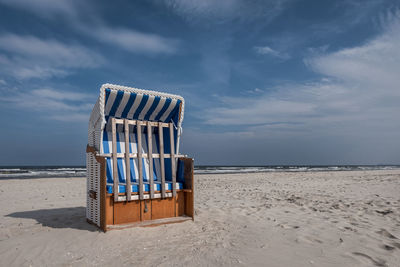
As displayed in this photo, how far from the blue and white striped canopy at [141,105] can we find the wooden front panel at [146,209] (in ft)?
5.17

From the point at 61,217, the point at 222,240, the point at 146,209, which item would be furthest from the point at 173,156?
the point at 61,217

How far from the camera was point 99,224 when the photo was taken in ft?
14.3

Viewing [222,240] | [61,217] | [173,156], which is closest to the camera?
[222,240]

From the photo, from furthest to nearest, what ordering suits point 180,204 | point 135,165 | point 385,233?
1. point 135,165
2. point 180,204
3. point 385,233

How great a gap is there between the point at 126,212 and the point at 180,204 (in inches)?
41.8

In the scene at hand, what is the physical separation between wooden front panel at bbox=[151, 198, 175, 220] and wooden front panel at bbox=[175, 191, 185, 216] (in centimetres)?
9

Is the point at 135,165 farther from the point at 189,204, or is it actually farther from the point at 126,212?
the point at 189,204

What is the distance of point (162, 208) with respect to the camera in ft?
15.9

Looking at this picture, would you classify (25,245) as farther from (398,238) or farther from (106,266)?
(398,238)

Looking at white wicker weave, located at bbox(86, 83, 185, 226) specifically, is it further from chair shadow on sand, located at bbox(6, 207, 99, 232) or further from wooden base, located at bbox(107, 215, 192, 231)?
wooden base, located at bbox(107, 215, 192, 231)

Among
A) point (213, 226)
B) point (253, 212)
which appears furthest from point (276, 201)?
point (213, 226)

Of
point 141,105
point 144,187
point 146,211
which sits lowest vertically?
point 146,211

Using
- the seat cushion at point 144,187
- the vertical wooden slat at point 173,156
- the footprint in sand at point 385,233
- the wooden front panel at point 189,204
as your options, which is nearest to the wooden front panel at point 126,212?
the seat cushion at point 144,187

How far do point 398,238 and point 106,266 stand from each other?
156 inches
